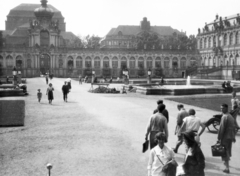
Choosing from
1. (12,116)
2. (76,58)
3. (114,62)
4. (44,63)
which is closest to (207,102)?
(12,116)

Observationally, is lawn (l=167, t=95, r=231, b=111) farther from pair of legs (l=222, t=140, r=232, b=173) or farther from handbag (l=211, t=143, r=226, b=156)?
handbag (l=211, t=143, r=226, b=156)

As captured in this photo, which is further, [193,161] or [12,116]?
[12,116]

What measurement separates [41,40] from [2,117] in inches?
2754

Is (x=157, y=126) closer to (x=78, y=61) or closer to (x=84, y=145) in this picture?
(x=84, y=145)

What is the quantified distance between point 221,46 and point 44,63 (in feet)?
141

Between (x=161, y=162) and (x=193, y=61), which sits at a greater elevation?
(x=193, y=61)

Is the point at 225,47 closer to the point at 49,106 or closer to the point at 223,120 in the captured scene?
the point at 49,106

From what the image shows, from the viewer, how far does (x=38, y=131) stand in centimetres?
1441

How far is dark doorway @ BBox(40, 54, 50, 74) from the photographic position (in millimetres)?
80894

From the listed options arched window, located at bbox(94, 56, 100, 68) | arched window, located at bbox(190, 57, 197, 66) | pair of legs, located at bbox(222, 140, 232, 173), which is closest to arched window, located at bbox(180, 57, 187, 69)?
arched window, located at bbox(190, 57, 197, 66)

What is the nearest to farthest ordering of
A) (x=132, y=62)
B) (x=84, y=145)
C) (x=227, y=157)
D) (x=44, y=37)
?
(x=227, y=157) → (x=84, y=145) → (x=44, y=37) → (x=132, y=62)

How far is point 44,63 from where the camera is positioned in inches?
3214

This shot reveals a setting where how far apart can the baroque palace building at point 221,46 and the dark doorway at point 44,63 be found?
36961 mm

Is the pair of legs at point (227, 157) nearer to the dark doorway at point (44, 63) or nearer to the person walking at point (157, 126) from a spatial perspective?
the person walking at point (157, 126)
